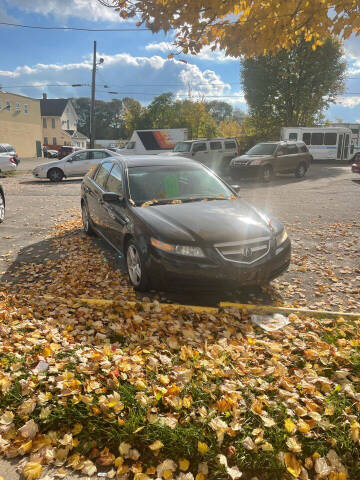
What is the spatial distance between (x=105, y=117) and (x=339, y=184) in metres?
87.4

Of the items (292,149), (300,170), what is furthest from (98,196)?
(300,170)

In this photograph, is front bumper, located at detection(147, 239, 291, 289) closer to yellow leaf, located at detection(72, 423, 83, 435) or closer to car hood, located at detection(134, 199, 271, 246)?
car hood, located at detection(134, 199, 271, 246)

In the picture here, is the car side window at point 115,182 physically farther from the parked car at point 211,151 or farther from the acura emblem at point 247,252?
the parked car at point 211,151

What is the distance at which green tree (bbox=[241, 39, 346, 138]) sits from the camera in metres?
35.6

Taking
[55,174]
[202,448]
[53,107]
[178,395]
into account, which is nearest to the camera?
[202,448]

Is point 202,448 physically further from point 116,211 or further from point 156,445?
point 116,211

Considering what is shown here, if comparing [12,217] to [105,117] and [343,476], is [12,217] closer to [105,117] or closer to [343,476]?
[343,476]

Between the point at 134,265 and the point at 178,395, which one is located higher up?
the point at 134,265

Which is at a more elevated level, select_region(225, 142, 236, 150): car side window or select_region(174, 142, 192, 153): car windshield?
select_region(225, 142, 236, 150): car side window

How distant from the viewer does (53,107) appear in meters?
67.9

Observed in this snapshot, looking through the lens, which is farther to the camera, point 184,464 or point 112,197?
point 112,197

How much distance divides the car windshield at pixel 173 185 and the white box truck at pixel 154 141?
88.4 ft

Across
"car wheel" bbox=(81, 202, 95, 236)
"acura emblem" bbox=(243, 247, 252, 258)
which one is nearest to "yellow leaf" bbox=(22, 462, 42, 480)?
"acura emblem" bbox=(243, 247, 252, 258)

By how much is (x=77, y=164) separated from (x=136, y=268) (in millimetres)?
16417
